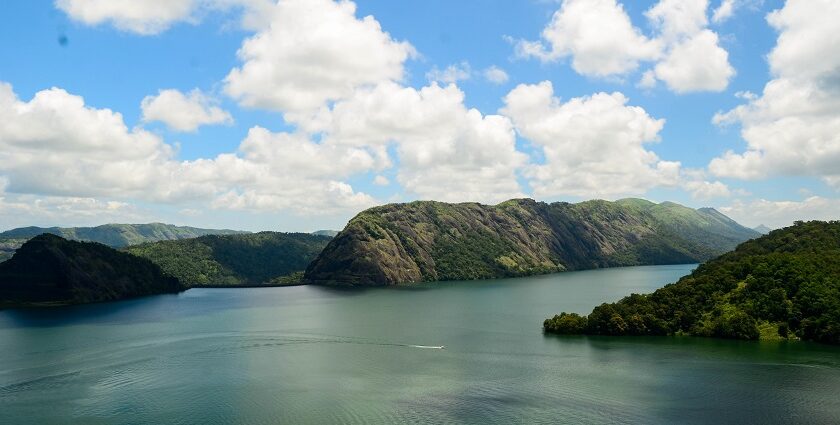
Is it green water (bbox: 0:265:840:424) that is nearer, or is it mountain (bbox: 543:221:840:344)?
green water (bbox: 0:265:840:424)

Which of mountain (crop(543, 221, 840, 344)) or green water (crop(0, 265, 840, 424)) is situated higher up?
mountain (crop(543, 221, 840, 344))

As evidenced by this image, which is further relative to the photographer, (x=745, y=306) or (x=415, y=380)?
(x=745, y=306)

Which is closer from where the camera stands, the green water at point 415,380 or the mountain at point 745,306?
the green water at point 415,380

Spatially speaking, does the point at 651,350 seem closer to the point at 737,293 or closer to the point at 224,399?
the point at 737,293

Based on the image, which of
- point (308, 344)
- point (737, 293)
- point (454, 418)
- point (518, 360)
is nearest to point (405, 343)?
point (308, 344)

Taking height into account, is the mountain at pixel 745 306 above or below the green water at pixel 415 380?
above

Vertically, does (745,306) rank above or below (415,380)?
above
